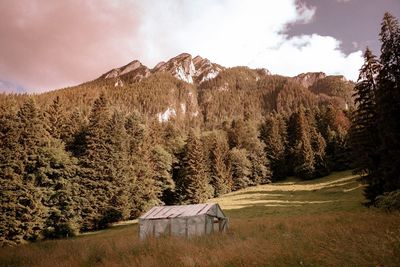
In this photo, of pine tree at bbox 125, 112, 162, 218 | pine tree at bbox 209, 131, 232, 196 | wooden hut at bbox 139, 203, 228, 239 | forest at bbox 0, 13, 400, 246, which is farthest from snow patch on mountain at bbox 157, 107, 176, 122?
wooden hut at bbox 139, 203, 228, 239

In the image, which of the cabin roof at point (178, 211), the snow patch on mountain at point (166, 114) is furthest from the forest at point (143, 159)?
the snow patch on mountain at point (166, 114)

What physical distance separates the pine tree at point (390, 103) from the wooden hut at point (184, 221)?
1378 centimetres

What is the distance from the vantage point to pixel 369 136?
93.3ft

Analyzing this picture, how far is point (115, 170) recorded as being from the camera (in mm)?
45531

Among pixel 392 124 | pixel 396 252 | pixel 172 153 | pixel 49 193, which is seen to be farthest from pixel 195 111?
pixel 396 252

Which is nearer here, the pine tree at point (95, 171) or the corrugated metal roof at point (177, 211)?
the corrugated metal roof at point (177, 211)

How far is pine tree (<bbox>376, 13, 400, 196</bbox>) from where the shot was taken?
23484 mm

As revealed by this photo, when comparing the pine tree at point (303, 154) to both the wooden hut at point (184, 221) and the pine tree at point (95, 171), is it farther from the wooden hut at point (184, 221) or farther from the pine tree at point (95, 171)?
the wooden hut at point (184, 221)

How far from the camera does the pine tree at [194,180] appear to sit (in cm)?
5607

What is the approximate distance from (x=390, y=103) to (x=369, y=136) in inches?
196

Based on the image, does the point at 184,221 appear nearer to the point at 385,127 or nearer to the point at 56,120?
the point at 385,127

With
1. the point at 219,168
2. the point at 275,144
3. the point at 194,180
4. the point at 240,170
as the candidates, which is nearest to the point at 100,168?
the point at 194,180

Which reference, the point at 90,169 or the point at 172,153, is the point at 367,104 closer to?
the point at 90,169

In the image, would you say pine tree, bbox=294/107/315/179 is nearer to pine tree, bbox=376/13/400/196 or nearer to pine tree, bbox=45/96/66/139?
pine tree, bbox=376/13/400/196
